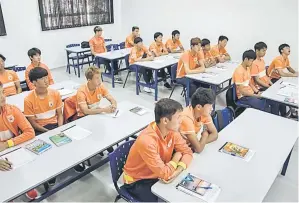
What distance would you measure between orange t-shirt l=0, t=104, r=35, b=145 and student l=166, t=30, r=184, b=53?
4.60 meters

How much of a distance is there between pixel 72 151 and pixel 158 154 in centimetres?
73

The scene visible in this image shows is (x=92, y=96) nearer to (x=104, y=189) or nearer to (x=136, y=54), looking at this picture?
(x=104, y=189)

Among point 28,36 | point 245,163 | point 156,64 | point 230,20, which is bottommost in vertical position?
point 245,163

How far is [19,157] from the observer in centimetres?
197

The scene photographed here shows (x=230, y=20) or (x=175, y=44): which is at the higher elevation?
(x=230, y=20)

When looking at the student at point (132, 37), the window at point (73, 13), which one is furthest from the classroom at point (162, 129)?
the student at point (132, 37)

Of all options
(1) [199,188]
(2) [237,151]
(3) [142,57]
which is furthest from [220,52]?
(1) [199,188]

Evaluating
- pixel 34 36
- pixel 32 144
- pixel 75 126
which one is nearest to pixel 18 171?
pixel 32 144

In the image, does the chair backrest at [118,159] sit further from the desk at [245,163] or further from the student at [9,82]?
the student at [9,82]

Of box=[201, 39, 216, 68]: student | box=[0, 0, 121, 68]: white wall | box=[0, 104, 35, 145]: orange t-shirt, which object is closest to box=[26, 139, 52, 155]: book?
box=[0, 104, 35, 145]: orange t-shirt

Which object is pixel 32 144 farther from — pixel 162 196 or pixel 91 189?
pixel 162 196

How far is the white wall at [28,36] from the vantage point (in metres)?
6.12

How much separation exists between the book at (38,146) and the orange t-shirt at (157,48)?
13.7 ft

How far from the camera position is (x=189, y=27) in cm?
696
